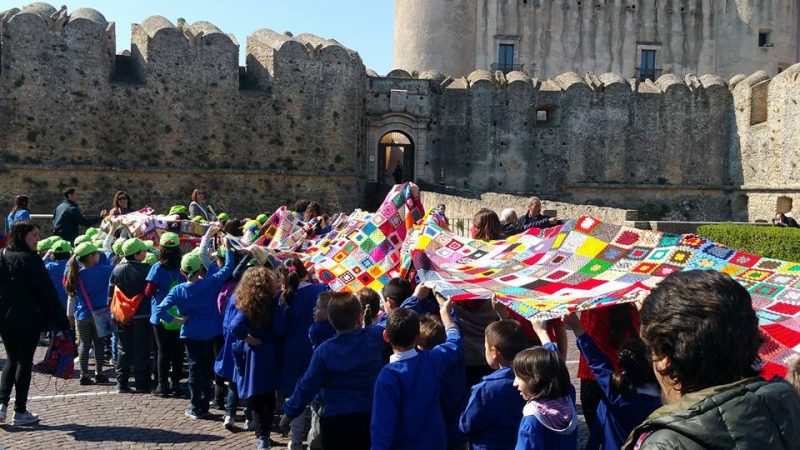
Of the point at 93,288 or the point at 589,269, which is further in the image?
the point at 93,288

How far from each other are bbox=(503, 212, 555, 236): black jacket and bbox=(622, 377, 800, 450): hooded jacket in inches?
203

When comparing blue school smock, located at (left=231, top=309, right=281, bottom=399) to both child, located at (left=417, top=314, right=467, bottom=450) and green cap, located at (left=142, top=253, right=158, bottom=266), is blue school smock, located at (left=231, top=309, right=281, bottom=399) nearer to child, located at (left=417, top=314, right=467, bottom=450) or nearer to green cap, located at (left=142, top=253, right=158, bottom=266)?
child, located at (left=417, top=314, right=467, bottom=450)

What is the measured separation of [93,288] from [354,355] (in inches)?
171

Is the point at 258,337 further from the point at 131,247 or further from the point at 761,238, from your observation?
the point at 761,238

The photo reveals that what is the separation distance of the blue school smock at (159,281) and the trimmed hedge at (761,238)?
1147cm

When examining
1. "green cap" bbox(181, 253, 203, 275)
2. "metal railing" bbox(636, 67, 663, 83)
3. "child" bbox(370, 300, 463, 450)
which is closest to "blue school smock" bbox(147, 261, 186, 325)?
"green cap" bbox(181, 253, 203, 275)

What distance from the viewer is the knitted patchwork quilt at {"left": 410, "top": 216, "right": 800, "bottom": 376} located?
3609 mm

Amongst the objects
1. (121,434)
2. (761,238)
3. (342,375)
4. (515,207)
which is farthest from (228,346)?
(761,238)

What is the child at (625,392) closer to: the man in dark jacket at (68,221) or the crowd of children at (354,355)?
the crowd of children at (354,355)

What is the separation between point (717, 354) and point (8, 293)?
579cm

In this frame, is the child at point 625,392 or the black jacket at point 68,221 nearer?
the child at point 625,392

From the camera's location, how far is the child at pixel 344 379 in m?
4.29

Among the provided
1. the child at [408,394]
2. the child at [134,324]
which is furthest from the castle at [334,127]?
the child at [408,394]

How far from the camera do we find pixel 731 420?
1.59 metres
